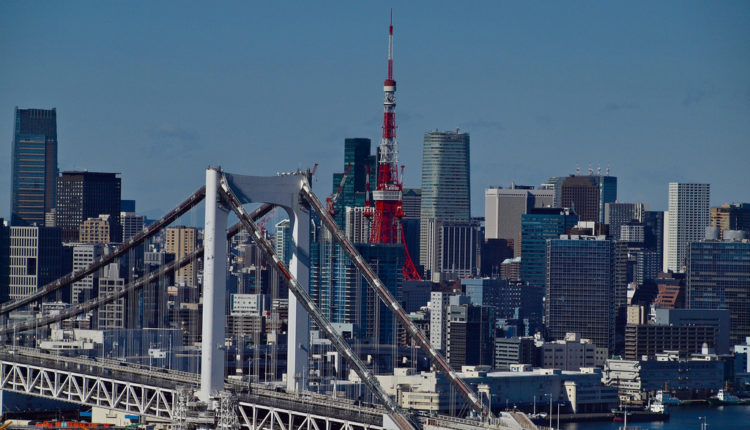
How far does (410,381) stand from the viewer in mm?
57625

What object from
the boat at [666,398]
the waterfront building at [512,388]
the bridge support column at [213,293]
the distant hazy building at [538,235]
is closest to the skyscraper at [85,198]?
the distant hazy building at [538,235]

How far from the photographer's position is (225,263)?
33.3 metres

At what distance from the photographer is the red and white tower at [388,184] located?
7656 cm

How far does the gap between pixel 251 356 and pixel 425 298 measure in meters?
40.4

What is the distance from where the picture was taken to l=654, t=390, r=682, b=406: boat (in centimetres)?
7178

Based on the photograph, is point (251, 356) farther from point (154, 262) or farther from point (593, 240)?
point (593, 240)

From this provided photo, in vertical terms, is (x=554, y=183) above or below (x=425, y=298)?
above

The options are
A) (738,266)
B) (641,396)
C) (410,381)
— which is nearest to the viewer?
(410,381)

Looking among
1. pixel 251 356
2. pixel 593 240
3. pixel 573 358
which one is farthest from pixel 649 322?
pixel 251 356

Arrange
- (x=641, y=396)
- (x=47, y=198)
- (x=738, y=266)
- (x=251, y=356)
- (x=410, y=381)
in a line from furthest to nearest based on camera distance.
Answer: (x=47, y=198)
(x=738, y=266)
(x=641, y=396)
(x=251, y=356)
(x=410, y=381)

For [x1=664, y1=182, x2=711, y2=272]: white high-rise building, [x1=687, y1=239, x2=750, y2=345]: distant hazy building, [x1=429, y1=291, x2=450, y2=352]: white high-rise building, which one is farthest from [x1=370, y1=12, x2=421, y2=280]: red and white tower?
[x1=664, y1=182, x2=711, y2=272]: white high-rise building

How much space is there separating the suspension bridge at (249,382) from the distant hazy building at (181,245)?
47342 millimetres

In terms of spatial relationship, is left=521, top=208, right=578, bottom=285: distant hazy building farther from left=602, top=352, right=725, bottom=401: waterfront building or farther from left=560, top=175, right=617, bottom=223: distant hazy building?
left=602, top=352, right=725, bottom=401: waterfront building

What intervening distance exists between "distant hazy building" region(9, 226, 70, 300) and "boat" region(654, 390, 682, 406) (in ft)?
105
